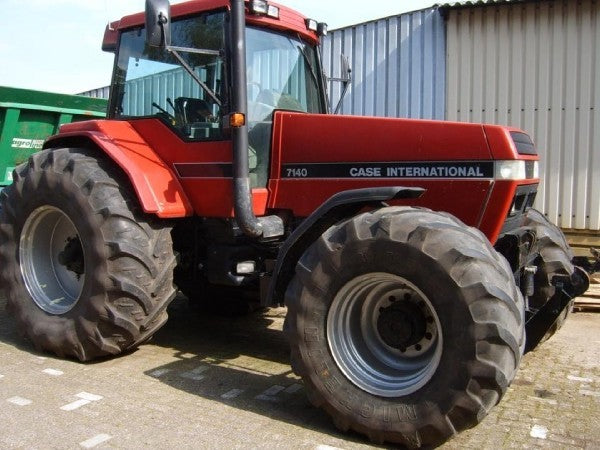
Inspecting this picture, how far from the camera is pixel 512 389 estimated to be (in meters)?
4.13

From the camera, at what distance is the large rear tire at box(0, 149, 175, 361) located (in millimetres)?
4312

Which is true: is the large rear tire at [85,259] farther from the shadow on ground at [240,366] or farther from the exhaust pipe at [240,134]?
the exhaust pipe at [240,134]

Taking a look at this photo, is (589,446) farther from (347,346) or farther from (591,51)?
(591,51)

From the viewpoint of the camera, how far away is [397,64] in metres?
9.30

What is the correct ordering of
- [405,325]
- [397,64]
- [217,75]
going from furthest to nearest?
[397,64]
[217,75]
[405,325]

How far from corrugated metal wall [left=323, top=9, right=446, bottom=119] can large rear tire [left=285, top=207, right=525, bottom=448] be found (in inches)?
226

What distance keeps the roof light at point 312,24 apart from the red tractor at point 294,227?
57 millimetres

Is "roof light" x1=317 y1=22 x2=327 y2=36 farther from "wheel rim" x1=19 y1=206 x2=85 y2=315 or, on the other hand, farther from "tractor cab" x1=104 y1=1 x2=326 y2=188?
"wheel rim" x1=19 y1=206 x2=85 y2=315

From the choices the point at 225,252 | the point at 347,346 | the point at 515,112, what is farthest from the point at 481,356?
the point at 515,112

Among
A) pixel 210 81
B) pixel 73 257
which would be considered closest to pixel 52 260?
pixel 73 257

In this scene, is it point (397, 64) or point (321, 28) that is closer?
point (321, 28)

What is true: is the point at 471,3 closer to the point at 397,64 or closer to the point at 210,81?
the point at 397,64

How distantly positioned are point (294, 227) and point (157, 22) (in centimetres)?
163

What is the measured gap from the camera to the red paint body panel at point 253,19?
14.9ft
